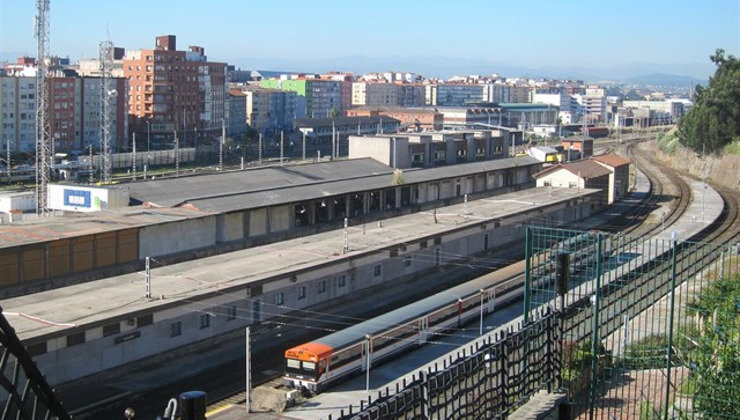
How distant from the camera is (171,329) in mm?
14055

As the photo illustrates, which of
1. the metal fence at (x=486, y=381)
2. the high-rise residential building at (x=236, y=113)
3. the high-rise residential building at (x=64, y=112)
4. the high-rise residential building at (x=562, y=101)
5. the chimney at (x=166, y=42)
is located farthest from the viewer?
the high-rise residential building at (x=562, y=101)

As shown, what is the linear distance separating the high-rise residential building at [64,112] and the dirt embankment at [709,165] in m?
32.6

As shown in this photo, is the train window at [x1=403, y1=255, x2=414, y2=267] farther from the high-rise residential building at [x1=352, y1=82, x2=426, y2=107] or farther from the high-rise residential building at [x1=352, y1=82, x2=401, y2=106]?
the high-rise residential building at [x1=352, y1=82, x2=401, y2=106]

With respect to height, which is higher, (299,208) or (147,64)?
(147,64)

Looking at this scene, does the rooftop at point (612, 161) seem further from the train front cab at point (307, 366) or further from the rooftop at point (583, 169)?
the train front cab at point (307, 366)

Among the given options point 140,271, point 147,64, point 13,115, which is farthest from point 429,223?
point 147,64

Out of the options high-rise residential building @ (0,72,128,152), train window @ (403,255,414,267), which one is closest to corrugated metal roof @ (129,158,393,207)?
train window @ (403,255,414,267)

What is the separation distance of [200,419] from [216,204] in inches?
684

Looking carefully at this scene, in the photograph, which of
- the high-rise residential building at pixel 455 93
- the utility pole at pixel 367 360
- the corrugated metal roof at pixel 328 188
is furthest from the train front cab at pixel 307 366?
the high-rise residential building at pixel 455 93

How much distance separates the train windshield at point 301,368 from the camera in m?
12.4

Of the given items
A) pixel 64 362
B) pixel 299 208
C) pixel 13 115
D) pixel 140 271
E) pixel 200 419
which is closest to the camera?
pixel 200 419

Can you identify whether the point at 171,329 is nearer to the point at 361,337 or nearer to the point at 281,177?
the point at 361,337

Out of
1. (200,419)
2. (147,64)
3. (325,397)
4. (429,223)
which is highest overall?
(147,64)

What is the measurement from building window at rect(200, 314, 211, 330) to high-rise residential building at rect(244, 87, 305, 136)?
56.9 meters
